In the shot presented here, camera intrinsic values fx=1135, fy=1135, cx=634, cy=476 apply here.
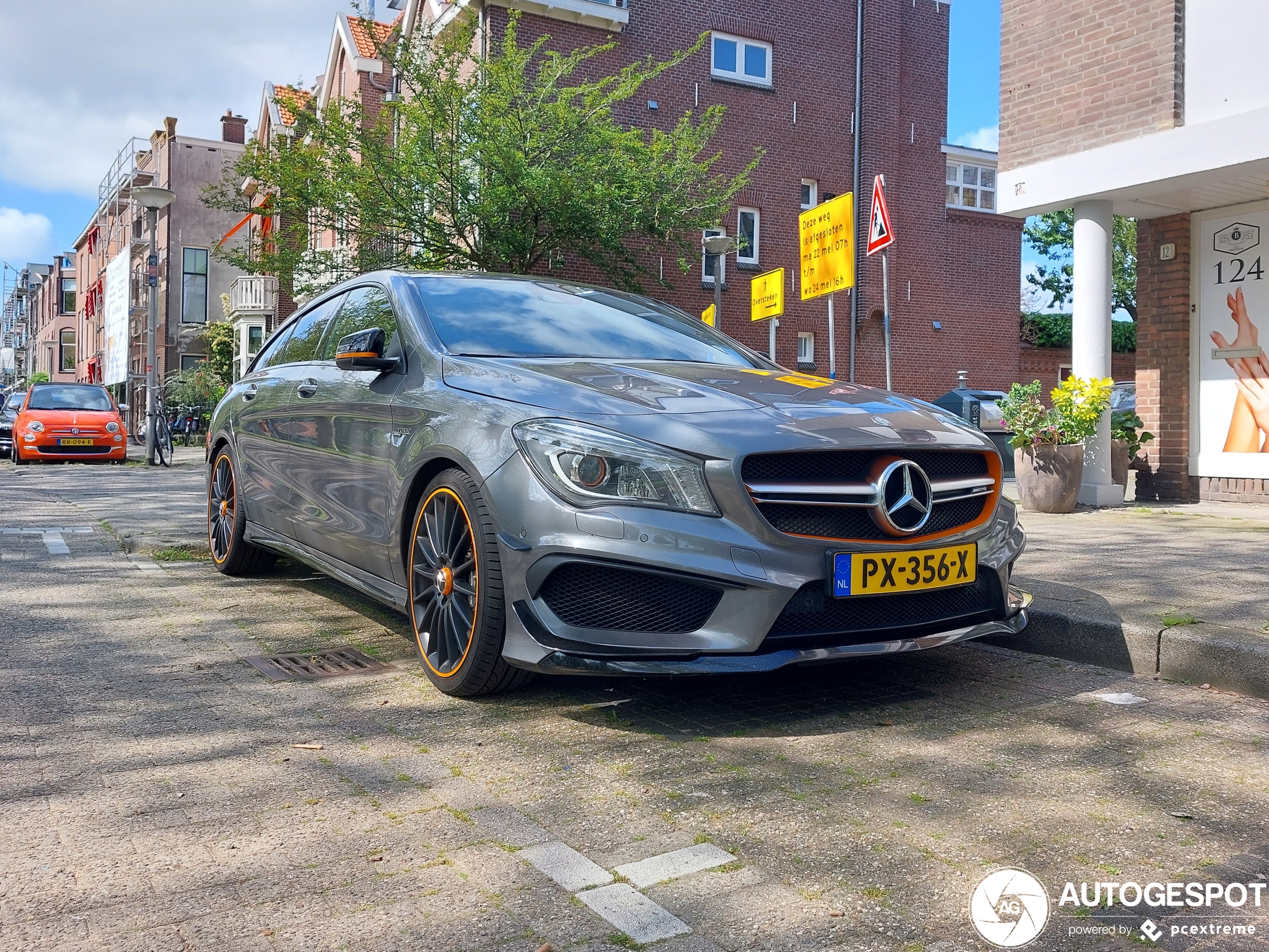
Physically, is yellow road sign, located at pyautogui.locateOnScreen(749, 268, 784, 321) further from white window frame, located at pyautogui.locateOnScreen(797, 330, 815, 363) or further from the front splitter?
white window frame, located at pyautogui.locateOnScreen(797, 330, 815, 363)

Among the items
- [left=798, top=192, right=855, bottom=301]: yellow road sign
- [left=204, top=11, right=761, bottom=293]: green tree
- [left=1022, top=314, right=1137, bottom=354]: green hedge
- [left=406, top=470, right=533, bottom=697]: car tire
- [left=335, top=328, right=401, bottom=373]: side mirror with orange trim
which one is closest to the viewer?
[left=406, top=470, right=533, bottom=697]: car tire

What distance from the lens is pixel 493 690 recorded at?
381cm

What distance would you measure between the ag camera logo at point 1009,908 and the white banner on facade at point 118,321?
4707cm

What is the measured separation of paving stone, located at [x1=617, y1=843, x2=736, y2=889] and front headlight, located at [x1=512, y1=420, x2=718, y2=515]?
1073 mm

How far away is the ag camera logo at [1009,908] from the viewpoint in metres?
2.15

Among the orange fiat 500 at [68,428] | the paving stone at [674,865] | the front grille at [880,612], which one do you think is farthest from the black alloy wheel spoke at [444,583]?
the orange fiat 500 at [68,428]

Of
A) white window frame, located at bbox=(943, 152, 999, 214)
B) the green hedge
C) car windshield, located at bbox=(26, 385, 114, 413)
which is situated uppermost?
white window frame, located at bbox=(943, 152, 999, 214)

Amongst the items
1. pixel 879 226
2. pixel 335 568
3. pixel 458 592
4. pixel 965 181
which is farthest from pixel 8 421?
pixel 458 592

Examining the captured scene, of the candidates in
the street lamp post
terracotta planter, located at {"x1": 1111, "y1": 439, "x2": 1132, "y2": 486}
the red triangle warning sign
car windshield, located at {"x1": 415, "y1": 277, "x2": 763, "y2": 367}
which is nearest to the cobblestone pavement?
car windshield, located at {"x1": 415, "y1": 277, "x2": 763, "y2": 367}

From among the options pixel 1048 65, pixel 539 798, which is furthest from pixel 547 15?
pixel 539 798

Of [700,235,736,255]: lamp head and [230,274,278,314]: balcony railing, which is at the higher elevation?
[230,274,278,314]: balcony railing

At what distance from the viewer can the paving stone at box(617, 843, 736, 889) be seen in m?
2.42

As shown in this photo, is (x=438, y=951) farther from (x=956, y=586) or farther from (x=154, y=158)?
(x=154, y=158)

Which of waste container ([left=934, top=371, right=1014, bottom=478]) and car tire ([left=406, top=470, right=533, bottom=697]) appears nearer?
car tire ([left=406, top=470, right=533, bottom=697])
